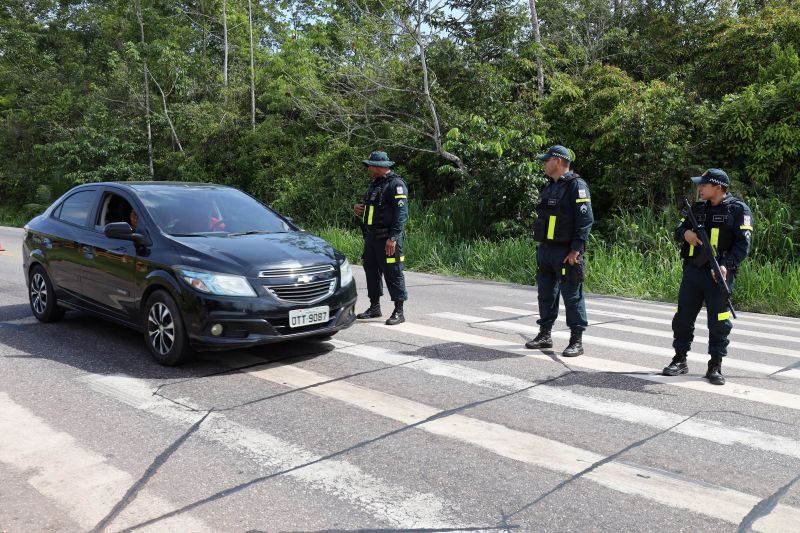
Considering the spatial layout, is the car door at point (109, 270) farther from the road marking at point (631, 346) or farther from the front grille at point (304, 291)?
the road marking at point (631, 346)

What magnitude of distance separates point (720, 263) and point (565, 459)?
2326mm

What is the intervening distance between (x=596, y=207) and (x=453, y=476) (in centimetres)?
1320

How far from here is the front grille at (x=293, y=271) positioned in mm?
5594

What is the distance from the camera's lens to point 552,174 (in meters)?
6.12

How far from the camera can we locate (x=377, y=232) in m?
7.54

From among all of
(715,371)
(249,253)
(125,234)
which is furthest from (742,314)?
(125,234)

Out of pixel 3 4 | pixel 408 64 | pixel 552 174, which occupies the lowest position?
pixel 552 174

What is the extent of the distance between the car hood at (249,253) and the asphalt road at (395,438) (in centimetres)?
84

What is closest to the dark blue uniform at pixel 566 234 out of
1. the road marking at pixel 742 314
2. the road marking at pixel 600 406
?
the road marking at pixel 600 406

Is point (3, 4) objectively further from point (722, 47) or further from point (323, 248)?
point (323, 248)

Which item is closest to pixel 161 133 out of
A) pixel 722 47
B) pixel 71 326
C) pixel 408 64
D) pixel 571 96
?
pixel 408 64

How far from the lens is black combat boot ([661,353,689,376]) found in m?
5.59

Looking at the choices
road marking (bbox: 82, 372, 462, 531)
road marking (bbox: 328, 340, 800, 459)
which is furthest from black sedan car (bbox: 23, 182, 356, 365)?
road marking (bbox: 82, 372, 462, 531)

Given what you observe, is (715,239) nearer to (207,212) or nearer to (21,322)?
(207,212)
